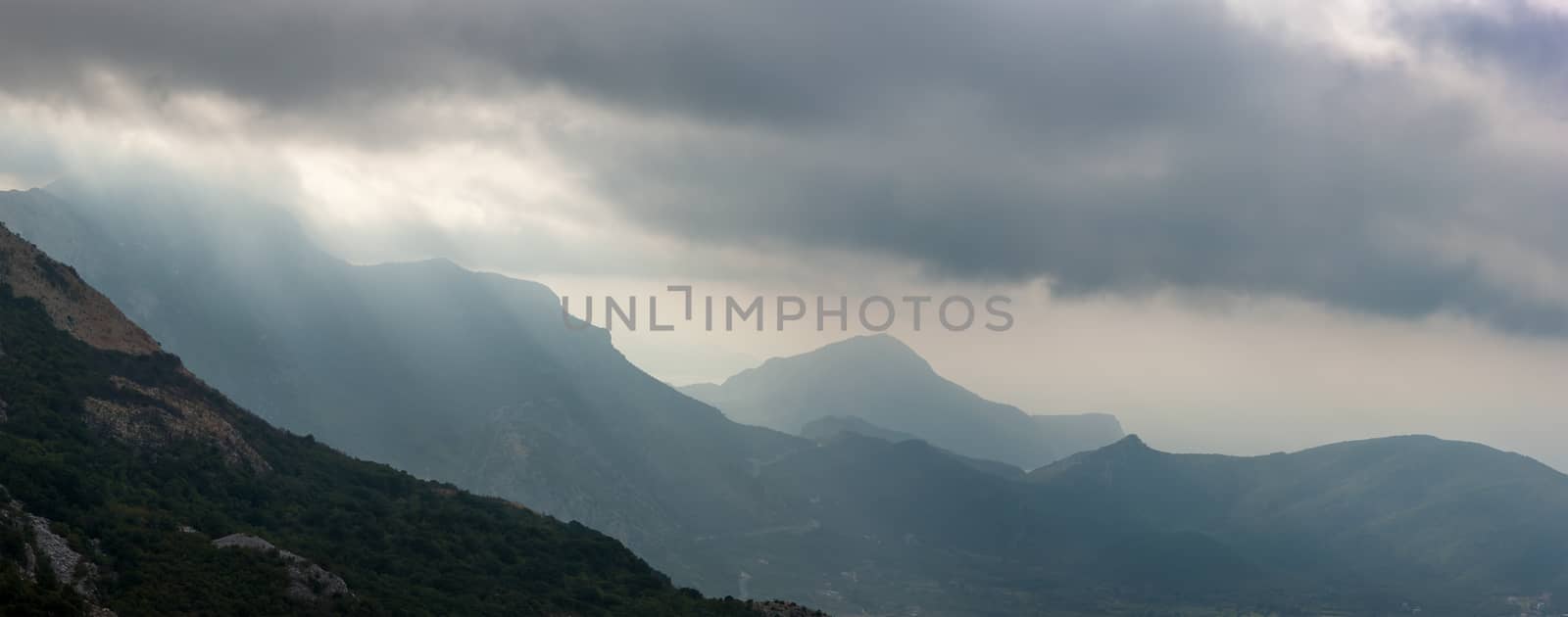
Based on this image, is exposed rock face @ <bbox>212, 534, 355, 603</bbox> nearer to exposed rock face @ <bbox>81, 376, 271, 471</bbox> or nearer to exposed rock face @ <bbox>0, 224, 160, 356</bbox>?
exposed rock face @ <bbox>81, 376, 271, 471</bbox>

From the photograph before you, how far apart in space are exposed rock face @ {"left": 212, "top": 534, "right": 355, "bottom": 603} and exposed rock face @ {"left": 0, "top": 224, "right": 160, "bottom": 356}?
44.3m

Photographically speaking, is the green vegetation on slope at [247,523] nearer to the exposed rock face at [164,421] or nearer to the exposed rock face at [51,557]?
the exposed rock face at [51,557]

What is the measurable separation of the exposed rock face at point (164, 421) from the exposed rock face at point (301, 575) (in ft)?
78.1

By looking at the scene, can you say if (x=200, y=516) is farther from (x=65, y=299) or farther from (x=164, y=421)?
(x=65, y=299)

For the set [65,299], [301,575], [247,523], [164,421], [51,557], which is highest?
[65,299]

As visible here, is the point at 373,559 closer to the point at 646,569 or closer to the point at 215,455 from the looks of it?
the point at 215,455

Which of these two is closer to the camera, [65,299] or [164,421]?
[164,421]

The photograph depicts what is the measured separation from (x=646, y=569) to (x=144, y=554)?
75896 mm

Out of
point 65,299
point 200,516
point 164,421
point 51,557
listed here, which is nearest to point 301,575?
point 200,516

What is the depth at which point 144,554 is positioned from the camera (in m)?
85.7

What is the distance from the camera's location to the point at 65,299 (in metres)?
132

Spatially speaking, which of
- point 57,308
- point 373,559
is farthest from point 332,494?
point 57,308

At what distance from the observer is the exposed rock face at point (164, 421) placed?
11400cm

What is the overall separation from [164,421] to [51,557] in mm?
43715
